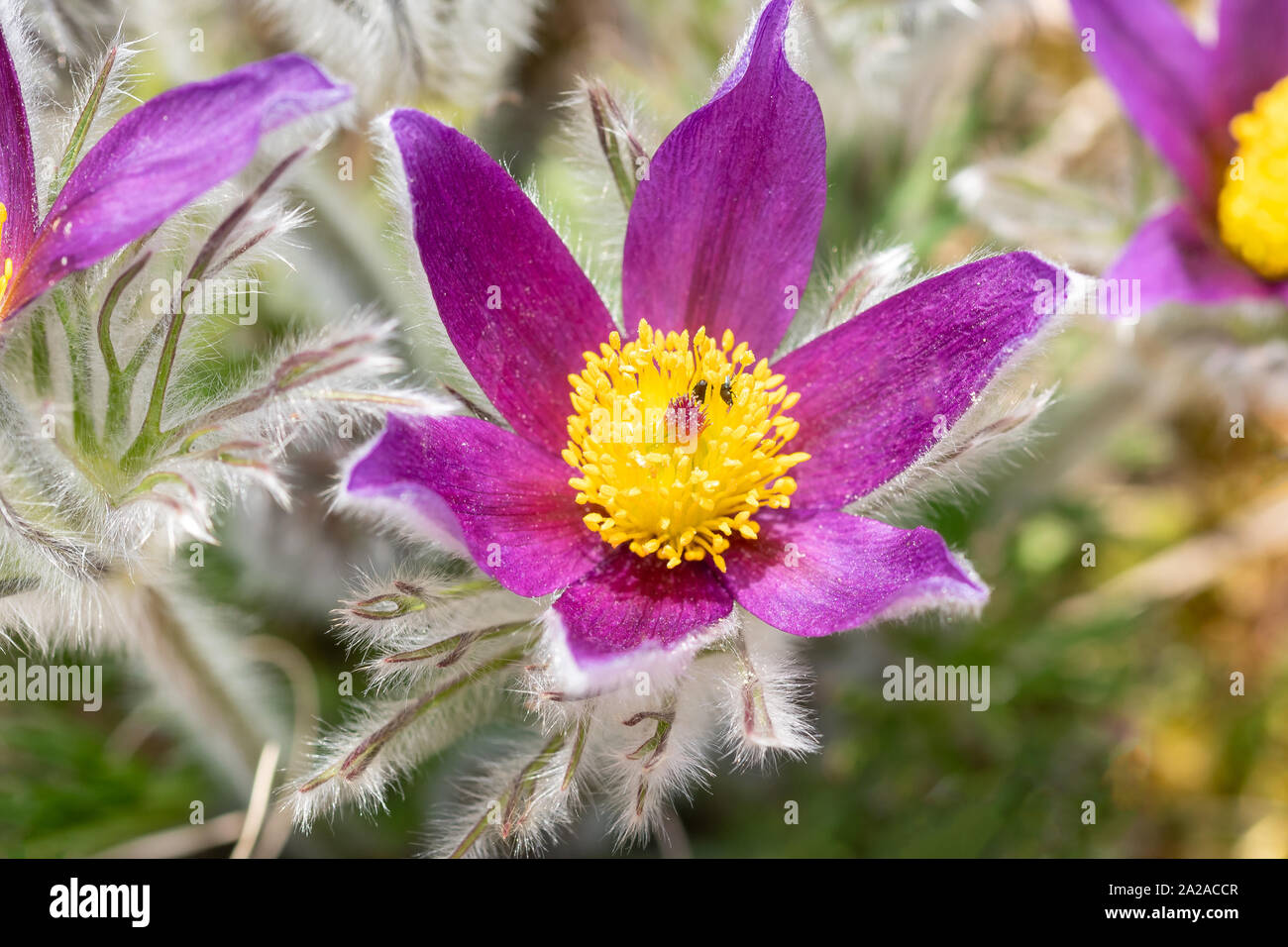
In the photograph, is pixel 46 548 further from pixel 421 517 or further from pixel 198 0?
pixel 198 0

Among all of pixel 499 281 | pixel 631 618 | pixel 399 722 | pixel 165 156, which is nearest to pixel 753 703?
pixel 631 618

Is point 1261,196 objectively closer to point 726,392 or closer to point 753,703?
point 726,392

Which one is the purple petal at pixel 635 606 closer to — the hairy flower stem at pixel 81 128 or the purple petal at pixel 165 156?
the purple petal at pixel 165 156

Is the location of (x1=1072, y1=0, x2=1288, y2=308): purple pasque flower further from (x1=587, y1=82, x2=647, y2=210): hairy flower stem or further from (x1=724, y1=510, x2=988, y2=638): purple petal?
(x1=587, y1=82, x2=647, y2=210): hairy flower stem

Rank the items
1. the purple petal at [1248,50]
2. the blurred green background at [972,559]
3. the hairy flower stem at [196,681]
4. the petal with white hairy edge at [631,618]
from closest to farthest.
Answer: the petal with white hairy edge at [631,618] → the hairy flower stem at [196,681] → the purple petal at [1248,50] → the blurred green background at [972,559]

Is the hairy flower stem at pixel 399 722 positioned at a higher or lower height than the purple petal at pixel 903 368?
lower

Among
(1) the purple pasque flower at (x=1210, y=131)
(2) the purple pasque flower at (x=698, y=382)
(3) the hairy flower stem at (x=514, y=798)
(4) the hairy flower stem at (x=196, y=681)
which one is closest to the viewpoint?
(3) the hairy flower stem at (x=514, y=798)

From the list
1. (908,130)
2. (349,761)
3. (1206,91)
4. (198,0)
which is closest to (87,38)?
(198,0)

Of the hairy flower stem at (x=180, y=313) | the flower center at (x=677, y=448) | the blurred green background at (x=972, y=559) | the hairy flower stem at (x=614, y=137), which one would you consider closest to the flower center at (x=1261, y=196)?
the blurred green background at (x=972, y=559)
